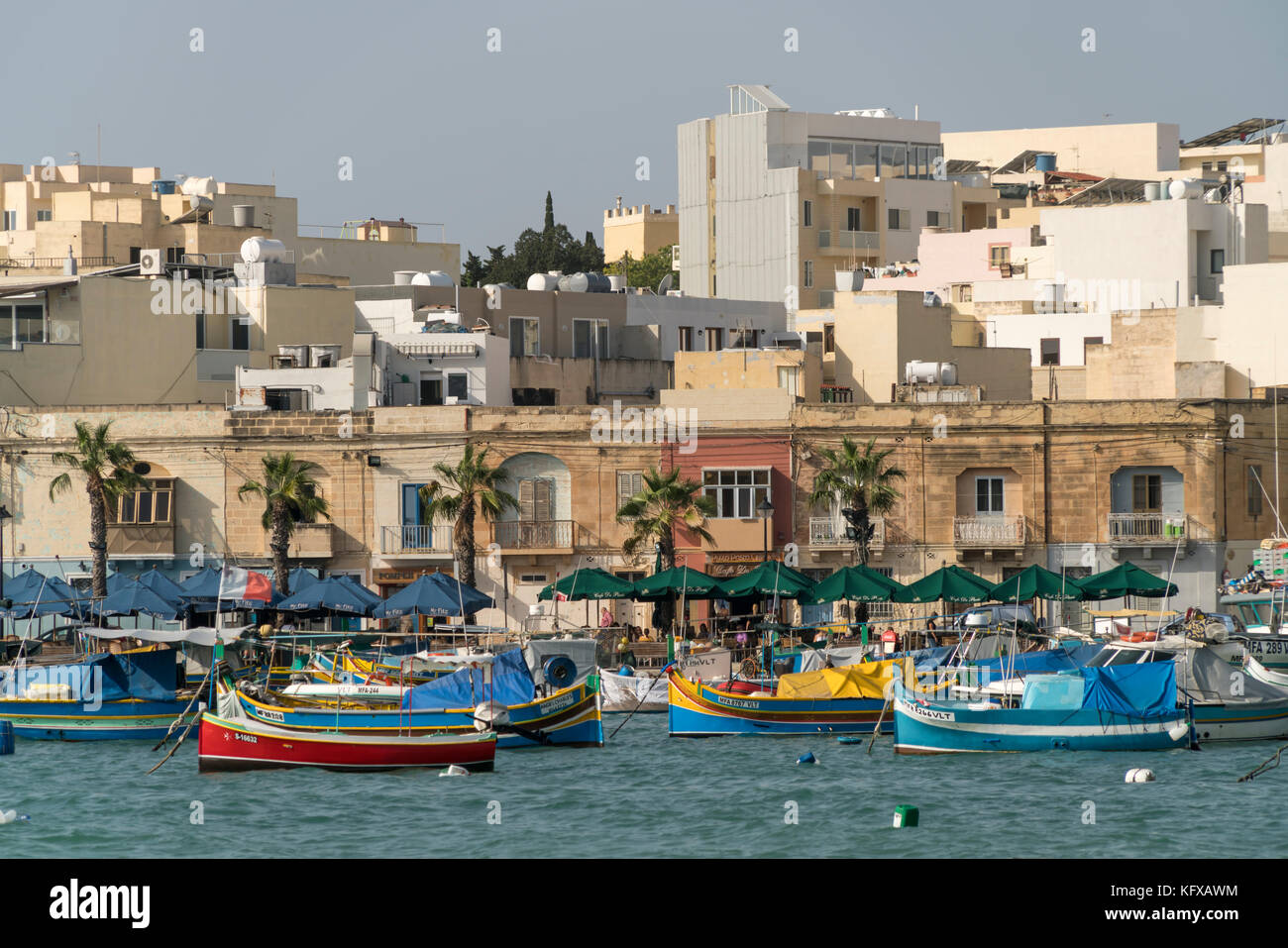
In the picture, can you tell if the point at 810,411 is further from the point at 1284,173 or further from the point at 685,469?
the point at 1284,173

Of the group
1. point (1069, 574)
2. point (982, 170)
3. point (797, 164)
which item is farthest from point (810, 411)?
point (982, 170)

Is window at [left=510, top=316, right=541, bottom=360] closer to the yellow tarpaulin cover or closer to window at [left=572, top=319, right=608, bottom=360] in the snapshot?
window at [left=572, top=319, right=608, bottom=360]

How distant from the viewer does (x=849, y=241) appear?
3568 inches

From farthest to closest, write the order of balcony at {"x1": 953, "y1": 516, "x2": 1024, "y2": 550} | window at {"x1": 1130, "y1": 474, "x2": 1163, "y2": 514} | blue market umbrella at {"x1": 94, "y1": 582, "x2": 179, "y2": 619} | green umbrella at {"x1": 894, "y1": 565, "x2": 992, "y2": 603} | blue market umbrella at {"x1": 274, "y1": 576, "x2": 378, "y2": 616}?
1. window at {"x1": 1130, "y1": 474, "x2": 1163, "y2": 514}
2. balcony at {"x1": 953, "y1": 516, "x2": 1024, "y2": 550}
3. green umbrella at {"x1": 894, "y1": 565, "x2": 992, "y2": 603}
4. blue market umbrella at {"x1": 274, "y1": 576, "x2": 378, "y2": 616}
5. blue market umbrella at {"x1": 94, "y1": 582, "x2": 179, "y2": 619}

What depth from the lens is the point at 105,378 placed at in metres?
63.2

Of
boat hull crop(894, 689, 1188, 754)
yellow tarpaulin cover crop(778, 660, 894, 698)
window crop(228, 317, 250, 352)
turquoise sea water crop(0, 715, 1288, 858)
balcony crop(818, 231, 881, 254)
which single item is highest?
balcony crop(818, 231, 881, 254)

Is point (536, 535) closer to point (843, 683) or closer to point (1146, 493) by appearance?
point (843, 683)

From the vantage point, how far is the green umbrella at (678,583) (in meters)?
51.2

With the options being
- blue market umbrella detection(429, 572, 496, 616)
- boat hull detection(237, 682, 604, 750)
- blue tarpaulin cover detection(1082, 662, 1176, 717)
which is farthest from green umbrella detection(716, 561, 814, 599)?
blue tarpaulin cover detection(1082, 662, 1176, 717)

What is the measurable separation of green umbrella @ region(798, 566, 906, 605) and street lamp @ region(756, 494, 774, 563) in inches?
136

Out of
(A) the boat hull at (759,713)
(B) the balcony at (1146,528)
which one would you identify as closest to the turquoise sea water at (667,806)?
(A) the boat hull at (759,713)

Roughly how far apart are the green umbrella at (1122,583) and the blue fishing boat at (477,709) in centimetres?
1494

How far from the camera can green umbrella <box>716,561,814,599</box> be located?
1987 inches

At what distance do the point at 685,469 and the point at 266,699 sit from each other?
73.9ft
